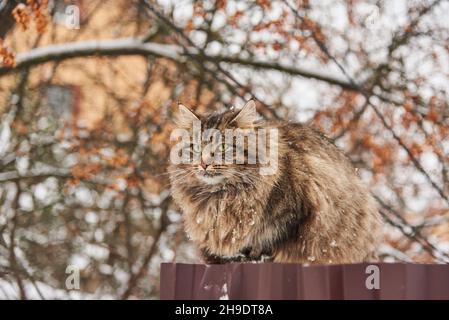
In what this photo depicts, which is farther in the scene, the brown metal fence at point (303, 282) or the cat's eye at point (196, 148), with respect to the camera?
the cat's eye at point (196, 148)

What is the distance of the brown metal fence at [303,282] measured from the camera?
204cm

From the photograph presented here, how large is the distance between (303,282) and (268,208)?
4.70ft

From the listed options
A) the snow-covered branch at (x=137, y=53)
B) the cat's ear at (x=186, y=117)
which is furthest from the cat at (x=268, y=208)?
the snow-covered branch at (x=137, y=53)

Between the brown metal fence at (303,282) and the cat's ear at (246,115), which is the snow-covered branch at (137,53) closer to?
the cat's ear at (246,115)

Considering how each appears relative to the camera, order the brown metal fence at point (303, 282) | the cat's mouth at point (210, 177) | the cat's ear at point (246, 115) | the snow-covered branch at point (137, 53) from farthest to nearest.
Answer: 1. the snow-covered branch at point (137, 53)
2. the cat's ear at point (246, 115)
3. the cat's mouth at point (210, 177)
4. the brown metal fence at point (303, 282)

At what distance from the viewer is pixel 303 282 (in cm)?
212

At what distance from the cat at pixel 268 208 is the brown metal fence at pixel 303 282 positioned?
1.06m

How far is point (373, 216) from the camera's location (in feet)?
12.7

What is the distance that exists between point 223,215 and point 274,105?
4.42m

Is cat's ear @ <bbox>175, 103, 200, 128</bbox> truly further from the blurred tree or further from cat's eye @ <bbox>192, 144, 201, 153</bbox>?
the blurred tree

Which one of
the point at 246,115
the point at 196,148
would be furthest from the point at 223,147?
the point at 246,115

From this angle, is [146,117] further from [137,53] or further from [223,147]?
[223,147]

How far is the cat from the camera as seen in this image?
11.4 feet
